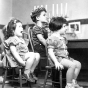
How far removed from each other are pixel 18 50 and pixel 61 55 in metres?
0.56

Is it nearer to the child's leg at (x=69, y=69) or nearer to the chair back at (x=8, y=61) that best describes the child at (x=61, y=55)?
the child's leg at (x=69, y=69)

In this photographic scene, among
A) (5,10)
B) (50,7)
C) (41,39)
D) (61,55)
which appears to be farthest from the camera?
(5,10)

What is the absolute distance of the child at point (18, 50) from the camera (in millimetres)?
2572

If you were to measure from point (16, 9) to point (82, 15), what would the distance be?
185cm

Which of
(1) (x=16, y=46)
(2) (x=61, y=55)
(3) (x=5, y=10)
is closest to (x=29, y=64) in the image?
(1) (x=16, y=46)

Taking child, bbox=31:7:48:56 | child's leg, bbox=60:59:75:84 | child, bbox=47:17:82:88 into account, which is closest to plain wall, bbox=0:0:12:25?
child, bbox=31:7:48:56

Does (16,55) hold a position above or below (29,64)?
above

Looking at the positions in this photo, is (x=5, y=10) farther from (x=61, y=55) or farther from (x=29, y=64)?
(x=61, y=55)

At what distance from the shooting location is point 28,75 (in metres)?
2.58

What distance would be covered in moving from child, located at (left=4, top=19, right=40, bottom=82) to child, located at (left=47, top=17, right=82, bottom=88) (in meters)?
0.31

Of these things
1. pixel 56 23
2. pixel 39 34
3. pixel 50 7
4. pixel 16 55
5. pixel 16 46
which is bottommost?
pixel 16 55

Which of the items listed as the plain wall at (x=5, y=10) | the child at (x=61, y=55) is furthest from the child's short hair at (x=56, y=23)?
the plain wall at (x=5, y=10)

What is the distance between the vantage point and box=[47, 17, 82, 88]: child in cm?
234

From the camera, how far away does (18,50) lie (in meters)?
2.72
